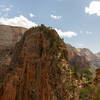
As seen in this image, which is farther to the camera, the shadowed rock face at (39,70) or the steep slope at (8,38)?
the steep slope at (8,38)

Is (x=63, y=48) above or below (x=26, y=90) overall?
above

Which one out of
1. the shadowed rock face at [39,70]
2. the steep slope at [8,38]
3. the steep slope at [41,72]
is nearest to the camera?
the steep slope at [41,72]

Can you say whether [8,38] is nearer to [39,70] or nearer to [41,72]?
[39,70]

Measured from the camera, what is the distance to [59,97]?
27.5 m

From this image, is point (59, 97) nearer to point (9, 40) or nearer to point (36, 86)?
point (36, 86)

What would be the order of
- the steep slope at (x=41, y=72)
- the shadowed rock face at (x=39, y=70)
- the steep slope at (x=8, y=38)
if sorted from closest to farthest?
the steep slope at (x=41, y=72), the shadowed rock face at (x=39, y=70), the steep slope at (x=8, y=38)

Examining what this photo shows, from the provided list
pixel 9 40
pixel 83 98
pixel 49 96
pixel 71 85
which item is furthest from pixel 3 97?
pixel 9 40

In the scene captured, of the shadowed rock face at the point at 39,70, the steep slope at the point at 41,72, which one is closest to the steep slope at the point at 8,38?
the shadowed rock face at the point at 39,70

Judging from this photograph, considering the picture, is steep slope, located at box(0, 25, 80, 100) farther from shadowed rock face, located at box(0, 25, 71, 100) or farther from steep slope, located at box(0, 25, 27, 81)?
steep slope, located at box(0, 25, 27, 81)

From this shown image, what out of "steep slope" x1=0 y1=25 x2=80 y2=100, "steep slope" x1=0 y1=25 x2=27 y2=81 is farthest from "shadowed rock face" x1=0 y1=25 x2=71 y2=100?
"steep slope" x1=0 y1=25 x2=27 y2=81

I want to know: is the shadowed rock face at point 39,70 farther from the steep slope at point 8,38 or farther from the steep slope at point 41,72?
the steep slope at point 8,38

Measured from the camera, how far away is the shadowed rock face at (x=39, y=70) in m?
29.8

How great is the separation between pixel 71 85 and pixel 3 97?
15.1 metres

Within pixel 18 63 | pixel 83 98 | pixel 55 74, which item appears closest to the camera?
pixel 83 98
